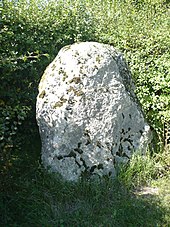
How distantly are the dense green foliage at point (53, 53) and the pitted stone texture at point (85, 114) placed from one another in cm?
37

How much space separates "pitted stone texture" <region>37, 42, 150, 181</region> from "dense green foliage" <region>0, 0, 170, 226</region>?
14.6 inches

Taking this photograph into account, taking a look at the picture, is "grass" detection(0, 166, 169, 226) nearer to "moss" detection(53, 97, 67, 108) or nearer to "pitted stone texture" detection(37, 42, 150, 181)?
"pitted stone texture" detection(37, 42, 150, 181)

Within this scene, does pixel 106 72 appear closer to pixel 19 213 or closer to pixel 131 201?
A: pixel 131 201

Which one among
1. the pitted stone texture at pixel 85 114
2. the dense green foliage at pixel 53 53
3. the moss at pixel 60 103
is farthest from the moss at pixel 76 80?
the dense green foliage at pixel 53 53

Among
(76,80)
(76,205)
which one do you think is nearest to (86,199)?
(76,205)

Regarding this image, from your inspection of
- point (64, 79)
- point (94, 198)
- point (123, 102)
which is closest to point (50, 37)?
point (64, 79)

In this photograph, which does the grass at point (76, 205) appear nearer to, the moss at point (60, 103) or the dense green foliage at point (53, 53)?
the dense green foliage at point (53, 53)

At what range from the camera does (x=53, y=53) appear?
6.46 m

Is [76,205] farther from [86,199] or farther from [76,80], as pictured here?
[76,80]

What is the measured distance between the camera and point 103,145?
200 inches

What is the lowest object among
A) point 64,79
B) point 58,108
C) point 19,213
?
point 19,213

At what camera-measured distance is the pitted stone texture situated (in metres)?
5.03

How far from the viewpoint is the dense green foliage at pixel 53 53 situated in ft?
16.9

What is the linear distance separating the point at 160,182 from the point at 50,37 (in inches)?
127
